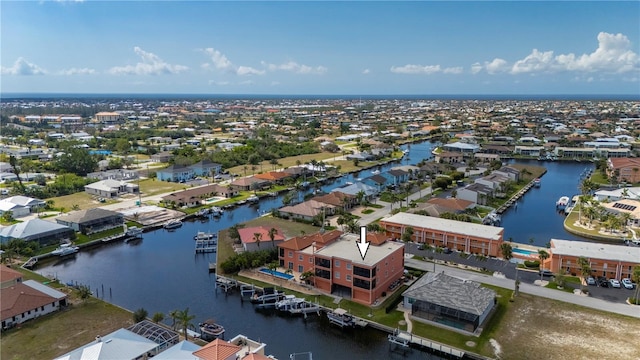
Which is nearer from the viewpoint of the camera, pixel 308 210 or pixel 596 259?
pixel 596 259

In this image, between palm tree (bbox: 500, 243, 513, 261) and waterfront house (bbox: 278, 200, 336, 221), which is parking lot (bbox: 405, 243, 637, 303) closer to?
palm tree (bbox: 500, 243, 513, 261)

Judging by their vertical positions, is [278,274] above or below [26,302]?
below

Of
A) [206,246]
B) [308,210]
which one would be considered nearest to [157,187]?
[308,210]

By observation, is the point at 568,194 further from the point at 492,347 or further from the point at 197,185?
the point at 197,185

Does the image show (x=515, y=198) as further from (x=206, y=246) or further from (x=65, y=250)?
(x=65, y=250)

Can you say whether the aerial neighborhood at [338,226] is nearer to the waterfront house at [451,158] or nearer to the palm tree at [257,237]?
the waterfront house at [451,158]

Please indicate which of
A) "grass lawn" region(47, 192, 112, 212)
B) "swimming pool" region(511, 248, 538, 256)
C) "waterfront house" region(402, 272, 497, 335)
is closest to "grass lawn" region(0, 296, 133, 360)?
"waterfront house" region(402, 272, 497, 335)

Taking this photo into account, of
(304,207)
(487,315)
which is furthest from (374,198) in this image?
(487,315)
